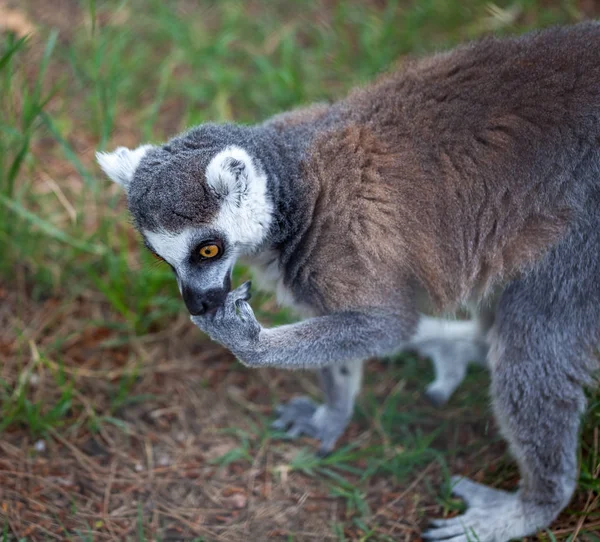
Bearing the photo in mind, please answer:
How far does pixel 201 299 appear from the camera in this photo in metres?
3.37

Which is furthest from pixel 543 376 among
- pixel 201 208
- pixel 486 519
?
pixel 201 208

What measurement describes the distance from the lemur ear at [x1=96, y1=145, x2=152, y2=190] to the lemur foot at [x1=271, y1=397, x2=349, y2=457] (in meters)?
1.79

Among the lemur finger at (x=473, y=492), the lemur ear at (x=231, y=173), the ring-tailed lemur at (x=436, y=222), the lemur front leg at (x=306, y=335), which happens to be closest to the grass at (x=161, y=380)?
the lemur finger at (x=473, y=492)

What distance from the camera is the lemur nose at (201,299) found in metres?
3.36

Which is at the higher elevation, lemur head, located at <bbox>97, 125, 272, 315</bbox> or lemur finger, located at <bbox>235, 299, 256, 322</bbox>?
lemur head, located at <bbox>97, 125, 272, 315</bbox>

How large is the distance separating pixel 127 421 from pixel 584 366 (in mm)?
2690

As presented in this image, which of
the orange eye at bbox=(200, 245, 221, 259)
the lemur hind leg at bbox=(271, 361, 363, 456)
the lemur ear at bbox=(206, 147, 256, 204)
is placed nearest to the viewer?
the lemur ear at bbox=(206, 147, 256, 204)

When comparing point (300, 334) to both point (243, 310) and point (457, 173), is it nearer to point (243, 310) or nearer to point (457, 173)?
point (243, 310)

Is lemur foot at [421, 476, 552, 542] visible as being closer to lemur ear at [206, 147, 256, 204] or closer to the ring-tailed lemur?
the ring-tailed lemur

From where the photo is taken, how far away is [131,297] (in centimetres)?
468

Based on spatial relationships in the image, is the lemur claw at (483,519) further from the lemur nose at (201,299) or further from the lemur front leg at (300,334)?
the lemur nose at (201,299)

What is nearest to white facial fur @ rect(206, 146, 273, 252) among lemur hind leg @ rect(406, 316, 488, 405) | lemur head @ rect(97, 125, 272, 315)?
lemur head @ rect(97, 125, 272, 315)

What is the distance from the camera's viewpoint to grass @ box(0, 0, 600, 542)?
377 centimetres

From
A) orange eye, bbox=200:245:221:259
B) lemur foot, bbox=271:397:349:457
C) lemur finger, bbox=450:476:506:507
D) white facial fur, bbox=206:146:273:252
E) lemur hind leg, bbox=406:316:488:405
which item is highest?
white facial fur, bbox=206:146:273:252
